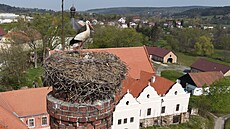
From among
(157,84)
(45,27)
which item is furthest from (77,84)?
(45,27)

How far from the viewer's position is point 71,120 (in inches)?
164

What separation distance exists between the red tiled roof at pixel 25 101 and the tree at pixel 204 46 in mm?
44305

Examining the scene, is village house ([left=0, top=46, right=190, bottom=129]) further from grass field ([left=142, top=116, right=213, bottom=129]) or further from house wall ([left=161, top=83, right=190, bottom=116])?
grass field ([left=142, top=116, right=213, bottom=129])

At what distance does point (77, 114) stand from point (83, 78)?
599mm

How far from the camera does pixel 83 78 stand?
420 cm

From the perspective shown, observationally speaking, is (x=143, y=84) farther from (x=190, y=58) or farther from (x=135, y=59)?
(x=190, y=58)

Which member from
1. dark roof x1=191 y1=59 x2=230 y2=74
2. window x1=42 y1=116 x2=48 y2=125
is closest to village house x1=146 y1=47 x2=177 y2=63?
dark roof x1=191 y1=59 x2=230 y2=74

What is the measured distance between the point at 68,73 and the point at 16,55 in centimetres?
2346

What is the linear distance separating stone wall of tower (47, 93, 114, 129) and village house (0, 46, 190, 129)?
1102 cm

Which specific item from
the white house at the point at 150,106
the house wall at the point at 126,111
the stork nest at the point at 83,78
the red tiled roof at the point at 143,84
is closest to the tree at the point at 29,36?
the red tiled roof at the point at 143,84

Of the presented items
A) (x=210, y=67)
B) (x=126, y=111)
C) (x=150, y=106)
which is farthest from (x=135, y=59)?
(x=210, y=67)

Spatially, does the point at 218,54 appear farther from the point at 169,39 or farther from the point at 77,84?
the point at 77,84

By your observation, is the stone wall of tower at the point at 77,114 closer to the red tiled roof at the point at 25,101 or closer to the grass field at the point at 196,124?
the red tiled roof at the point at 25,101

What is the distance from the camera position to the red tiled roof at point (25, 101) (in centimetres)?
1619
